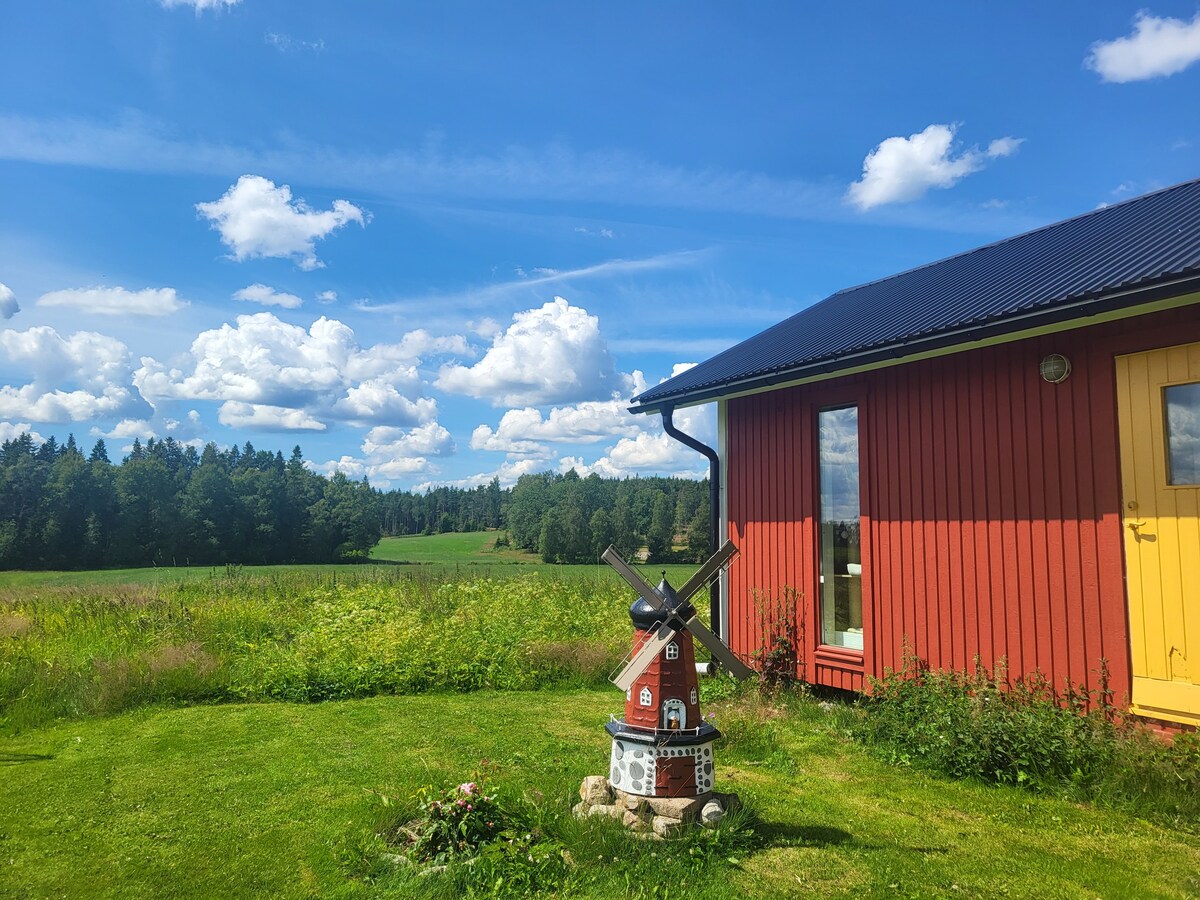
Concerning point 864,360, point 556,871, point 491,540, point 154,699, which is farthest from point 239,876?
point 491,540

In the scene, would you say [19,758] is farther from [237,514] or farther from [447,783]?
[237,514]

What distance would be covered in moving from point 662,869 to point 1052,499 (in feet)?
13.0

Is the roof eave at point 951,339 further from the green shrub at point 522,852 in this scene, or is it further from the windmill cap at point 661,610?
the green shrub at point 522,852

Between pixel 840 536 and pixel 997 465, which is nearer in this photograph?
pixel 997 465

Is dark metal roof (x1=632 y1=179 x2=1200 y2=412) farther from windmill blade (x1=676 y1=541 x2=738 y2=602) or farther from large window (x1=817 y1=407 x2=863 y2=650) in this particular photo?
windmill blade (x1=676 y1=541 x2=738 y2=602)

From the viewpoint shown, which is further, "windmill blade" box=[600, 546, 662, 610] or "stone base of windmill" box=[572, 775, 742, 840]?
"windmill blade" box=[600, 546, 662, 610]

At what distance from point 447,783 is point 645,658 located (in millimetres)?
1608

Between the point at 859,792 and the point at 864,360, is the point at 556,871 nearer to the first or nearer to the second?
the point at 859,792

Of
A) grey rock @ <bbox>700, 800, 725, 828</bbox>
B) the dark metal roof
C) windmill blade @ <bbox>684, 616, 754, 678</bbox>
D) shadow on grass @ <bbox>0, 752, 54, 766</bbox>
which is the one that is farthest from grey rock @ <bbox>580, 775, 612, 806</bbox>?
shadow on grass @ <bbox>0, 752, 54, 766</bbox>

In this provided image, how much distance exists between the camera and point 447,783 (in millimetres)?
4578

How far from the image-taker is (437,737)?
21.3 ft

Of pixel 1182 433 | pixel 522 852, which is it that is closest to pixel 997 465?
pixel 1182 433

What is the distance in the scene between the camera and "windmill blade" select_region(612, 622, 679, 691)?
4184 mm

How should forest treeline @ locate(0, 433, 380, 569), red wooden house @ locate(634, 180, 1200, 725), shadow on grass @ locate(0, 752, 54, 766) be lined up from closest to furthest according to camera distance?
red wooden house @ locate(634, 180, 1200, 725) → shadow on grass @ locate(0, 752, 54, 766) → forest treeline @ locate(0, 433, 380, 569)
